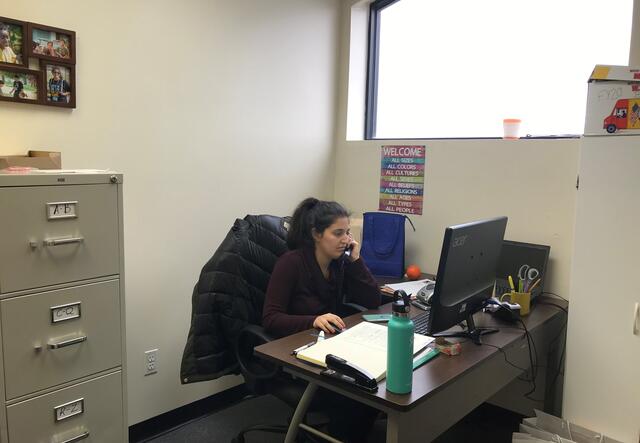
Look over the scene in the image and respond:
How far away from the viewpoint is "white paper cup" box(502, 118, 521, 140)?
254 cm

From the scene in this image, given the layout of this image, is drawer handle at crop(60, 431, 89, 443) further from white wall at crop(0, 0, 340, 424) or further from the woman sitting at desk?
the woman sitting at desk

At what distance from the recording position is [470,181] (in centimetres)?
269

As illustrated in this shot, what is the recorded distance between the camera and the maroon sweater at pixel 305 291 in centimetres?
194

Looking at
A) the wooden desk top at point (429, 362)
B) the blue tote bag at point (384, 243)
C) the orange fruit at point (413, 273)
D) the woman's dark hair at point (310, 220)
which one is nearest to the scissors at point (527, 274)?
the wooden desk top at point (429, 362)

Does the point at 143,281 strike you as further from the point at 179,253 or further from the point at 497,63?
the point at 497,63

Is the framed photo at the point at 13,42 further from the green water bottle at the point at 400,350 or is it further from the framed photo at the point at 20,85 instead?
the green water bottle at the point at 400,350

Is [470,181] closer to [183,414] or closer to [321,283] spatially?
[321,283]

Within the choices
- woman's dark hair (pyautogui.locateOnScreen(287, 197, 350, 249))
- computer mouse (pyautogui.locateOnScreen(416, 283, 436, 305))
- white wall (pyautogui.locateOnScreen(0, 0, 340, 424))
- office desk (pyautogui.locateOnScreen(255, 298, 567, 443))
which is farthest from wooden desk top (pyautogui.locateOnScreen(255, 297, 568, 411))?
white wall (pyautogui.locateOnScreen(0, 0, 340, 424))

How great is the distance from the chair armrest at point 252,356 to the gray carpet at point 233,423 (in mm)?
645

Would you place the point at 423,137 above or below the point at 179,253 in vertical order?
above

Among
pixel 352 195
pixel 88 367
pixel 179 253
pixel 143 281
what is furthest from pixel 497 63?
pixel 88 367

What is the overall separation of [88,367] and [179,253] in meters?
0.84

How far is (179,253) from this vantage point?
2562 mm

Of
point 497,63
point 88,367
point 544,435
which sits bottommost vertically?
point 544,435
